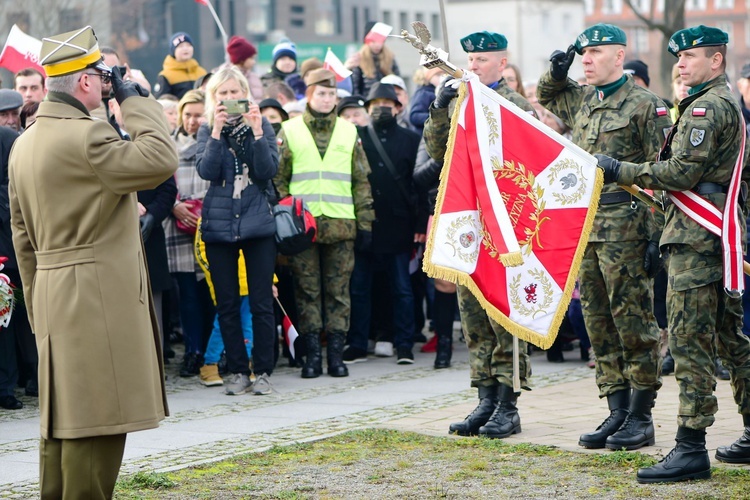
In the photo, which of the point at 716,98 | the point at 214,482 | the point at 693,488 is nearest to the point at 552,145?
the point at 716,98

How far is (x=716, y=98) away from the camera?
21.0 ft

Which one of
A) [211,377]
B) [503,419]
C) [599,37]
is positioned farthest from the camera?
[211,377]

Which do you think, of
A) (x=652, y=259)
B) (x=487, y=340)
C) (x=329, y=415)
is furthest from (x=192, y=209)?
(x=652, y=259)

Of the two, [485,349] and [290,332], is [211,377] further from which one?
[485,349]

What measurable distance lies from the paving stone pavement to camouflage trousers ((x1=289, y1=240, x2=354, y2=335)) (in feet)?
1.55

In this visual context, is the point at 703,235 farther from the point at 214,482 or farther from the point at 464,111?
the point at 214,482

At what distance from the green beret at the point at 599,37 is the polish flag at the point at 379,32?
4324 millimetres

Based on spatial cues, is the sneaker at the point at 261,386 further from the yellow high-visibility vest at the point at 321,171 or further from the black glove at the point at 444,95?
the black glove at the point at 444,95

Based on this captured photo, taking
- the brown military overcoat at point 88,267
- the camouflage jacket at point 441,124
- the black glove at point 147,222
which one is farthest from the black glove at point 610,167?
the black glove at point 147,222

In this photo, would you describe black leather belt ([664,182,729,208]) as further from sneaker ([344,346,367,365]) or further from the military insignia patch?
sneaker ([344,346,367,365])

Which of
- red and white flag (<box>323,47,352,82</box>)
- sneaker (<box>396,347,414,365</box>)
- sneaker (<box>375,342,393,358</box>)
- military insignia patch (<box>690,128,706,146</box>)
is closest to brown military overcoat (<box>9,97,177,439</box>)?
military insignia patch (<box>690,128,706,146</box>)

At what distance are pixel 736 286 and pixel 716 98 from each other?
0.95 metres

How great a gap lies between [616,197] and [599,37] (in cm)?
92

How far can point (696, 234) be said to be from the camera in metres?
6.45
